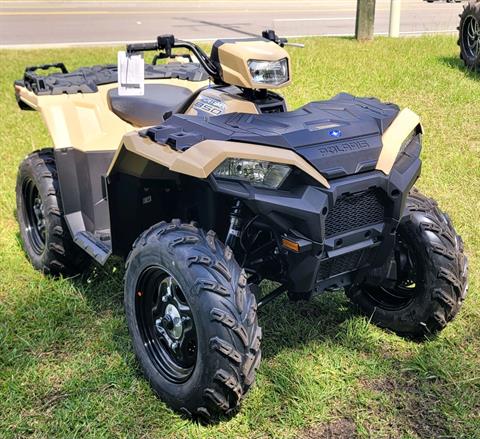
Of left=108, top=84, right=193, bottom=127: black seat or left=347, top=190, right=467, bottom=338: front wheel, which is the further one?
left=108, top=84, right=193, bottom=127: black seat

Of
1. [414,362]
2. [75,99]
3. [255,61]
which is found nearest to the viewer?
Result: [255,61]

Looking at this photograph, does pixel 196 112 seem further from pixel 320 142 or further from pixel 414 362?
pixel 414 362

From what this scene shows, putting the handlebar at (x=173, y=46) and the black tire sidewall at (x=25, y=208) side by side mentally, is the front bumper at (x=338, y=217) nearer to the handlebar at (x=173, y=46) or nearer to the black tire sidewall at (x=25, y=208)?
the handlebar at (x=173, y=46)

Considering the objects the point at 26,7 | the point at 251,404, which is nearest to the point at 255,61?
the point at 251,404

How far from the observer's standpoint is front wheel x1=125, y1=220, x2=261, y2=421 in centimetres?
239

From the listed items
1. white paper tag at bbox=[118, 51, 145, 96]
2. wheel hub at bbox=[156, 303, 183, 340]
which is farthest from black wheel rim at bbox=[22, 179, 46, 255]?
wheel hub at bbox=[156, 303, 183, 340]

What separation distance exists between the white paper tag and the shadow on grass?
20.0ft

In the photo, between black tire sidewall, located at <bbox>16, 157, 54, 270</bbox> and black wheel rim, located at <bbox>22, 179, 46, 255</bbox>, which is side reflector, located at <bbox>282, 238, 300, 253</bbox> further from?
black wheel rim, located at <bbox>22, 179, 46, 255</bbox>

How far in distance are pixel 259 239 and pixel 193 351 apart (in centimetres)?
58

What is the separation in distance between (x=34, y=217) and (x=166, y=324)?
174 cm

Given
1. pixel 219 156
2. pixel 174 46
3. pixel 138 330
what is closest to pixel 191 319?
pixel 138 330

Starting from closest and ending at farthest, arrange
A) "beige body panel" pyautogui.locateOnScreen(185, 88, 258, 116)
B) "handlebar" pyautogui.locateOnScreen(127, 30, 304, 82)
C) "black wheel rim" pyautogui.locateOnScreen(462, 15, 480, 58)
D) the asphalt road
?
1. "beige body panel" pyautogui.locateOnScreen(185, 88, 258, 116)
2. "handlebar" pyautogui.locateOnScreen(127, 30, 304, 82)
3. "black wheel rim" pyautogui.locateOnScreen(462, 15, 480, 58)
4. the asphalt road

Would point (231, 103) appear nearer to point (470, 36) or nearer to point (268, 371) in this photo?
point (268, 371)

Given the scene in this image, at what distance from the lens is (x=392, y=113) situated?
279 centimetres
